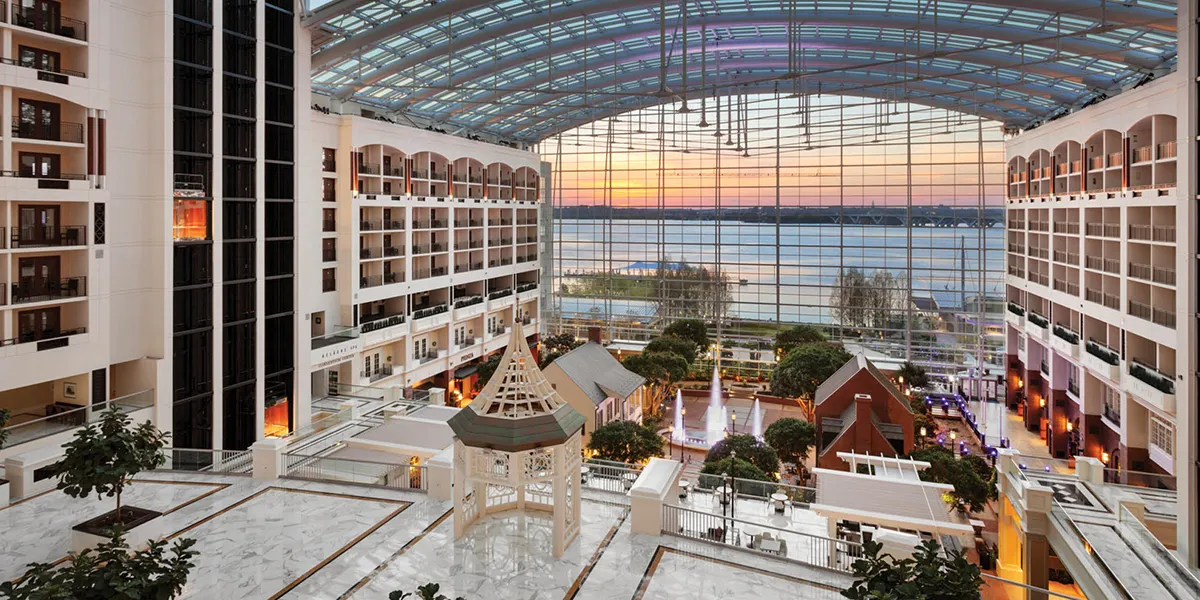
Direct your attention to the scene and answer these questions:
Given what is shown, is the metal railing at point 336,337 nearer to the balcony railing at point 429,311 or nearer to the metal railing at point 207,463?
the balcony railing at point 429,311

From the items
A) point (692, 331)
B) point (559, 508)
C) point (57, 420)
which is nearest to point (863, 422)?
point (559, 508)

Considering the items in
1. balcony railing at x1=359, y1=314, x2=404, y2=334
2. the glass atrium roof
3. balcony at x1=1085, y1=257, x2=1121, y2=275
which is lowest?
balcony railing at x1=359, y1=314, x2=404, y2=334

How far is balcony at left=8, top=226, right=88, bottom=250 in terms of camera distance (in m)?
18.0

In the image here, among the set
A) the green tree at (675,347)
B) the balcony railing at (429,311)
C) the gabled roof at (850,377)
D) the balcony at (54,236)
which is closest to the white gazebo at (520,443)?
the balcony at (54,236)

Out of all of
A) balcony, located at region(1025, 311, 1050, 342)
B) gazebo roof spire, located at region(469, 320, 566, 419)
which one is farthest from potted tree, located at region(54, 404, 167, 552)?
balcony, located at region(1025, 311, 1050, 342)

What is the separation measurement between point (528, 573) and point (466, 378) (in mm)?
27620

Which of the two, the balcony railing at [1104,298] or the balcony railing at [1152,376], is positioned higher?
the balcony railing at [1104,298]

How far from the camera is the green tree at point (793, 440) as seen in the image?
79.2 feet

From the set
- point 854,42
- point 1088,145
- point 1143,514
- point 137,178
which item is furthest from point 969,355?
point 137,178

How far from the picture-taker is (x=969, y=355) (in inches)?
1534

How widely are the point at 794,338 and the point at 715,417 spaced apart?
24.9 ft

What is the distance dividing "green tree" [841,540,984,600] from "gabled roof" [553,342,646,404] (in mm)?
20358

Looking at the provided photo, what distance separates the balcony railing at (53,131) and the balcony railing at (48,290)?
3426 millimetres

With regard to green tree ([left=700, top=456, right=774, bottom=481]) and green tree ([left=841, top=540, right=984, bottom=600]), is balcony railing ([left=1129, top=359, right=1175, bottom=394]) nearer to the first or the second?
green tree ([left=700, top=456, right=774, bottom=481])
